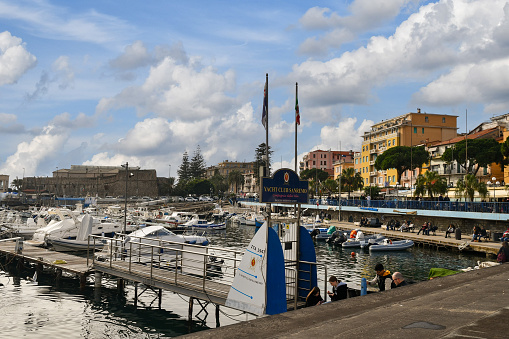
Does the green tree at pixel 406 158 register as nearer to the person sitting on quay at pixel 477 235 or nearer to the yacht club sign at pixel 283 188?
the person sitting on quay at pixel 477 235

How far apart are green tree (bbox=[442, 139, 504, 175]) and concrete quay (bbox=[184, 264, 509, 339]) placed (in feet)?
226

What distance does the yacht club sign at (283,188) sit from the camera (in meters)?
13.7

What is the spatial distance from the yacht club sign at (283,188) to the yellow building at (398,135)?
292ft

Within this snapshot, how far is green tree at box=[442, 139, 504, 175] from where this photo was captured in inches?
2928

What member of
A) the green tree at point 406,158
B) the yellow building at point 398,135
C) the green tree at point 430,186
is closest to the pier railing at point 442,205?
the green tree at point 430,186

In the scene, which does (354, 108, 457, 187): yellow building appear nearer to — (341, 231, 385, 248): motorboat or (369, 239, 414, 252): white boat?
(341, 231, 385, 248): motorboat

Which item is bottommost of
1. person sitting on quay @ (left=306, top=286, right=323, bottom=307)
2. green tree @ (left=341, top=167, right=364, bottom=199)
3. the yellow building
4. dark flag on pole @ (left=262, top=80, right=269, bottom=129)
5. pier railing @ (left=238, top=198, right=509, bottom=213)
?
person sitting on quay @ (left=306, top=286, right=323, bottom=307)

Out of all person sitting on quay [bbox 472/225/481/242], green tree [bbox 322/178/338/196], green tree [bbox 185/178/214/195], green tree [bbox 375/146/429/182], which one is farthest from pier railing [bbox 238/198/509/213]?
green tree [bbox 185/178/214/195]

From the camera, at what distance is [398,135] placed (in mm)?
105500

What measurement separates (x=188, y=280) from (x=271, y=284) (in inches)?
312

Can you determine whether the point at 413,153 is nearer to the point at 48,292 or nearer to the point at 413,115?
the point at 413,115

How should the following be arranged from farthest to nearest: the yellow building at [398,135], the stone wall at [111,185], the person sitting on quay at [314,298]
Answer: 1. the stone wall at [111,185]
2. the yellow building at [398,135]
3. the person sitting on quay at [314,298]

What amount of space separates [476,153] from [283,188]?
240ft

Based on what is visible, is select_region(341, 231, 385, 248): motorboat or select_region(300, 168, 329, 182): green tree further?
select_region(300, 168, 329, 182): green tree
